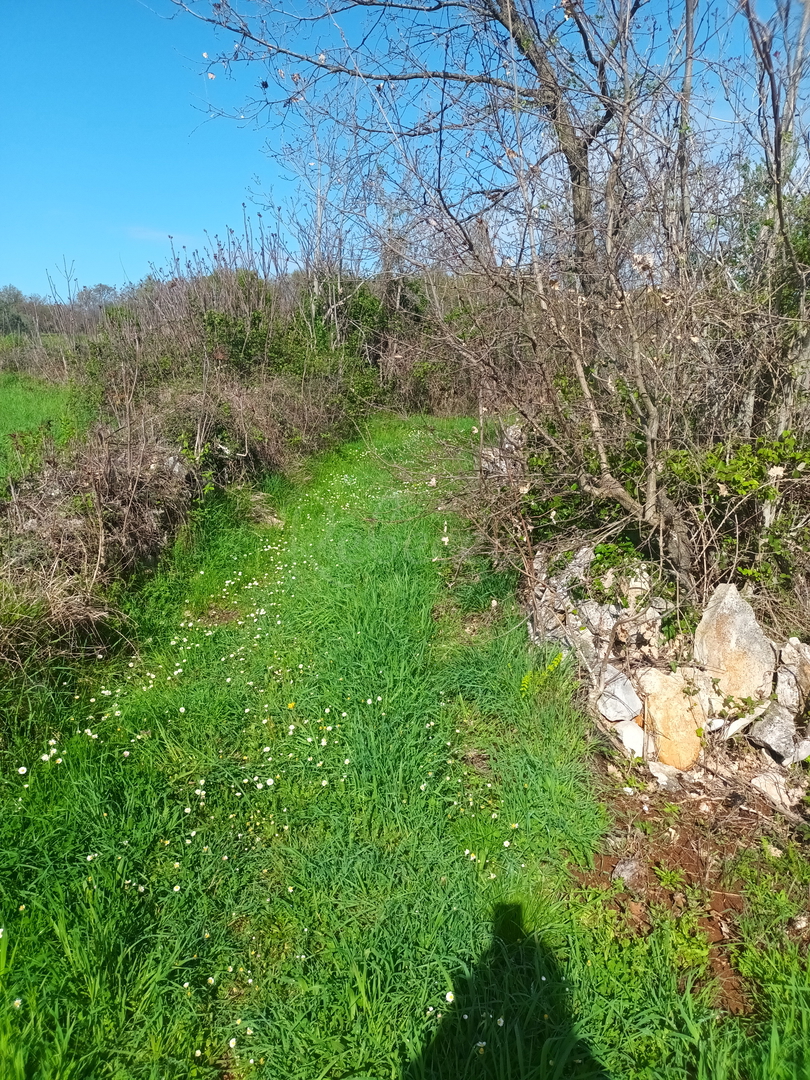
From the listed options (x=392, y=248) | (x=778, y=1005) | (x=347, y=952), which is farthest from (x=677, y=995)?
(x=392, y=248)

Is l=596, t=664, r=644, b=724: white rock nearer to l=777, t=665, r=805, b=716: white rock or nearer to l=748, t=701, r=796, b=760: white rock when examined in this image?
l=748, t=701, r=796, b=760: white rock

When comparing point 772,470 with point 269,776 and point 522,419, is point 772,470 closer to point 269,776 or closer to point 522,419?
point 522,419

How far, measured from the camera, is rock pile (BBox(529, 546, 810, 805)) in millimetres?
3051

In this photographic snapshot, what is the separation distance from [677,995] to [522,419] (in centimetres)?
329

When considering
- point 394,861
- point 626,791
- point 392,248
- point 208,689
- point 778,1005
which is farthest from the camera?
point 392,248

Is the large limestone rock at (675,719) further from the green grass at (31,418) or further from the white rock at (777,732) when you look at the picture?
the green grass at (31,418)

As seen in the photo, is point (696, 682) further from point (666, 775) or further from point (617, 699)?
point (666, 775)

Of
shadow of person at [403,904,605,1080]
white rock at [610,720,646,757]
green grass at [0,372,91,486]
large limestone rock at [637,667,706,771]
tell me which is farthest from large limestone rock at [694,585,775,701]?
green grass at [0,372,91,486]

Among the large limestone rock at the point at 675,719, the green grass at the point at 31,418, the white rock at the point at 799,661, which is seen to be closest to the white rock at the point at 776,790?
the large limestone rock at the point at 675,719

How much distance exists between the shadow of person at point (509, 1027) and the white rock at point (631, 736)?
4.02ft

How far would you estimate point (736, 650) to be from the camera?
3.13 metres

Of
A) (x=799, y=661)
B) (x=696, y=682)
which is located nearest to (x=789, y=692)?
(x=799, y=661)

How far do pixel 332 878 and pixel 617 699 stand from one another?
1.76 meters

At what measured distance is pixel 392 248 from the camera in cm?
411
